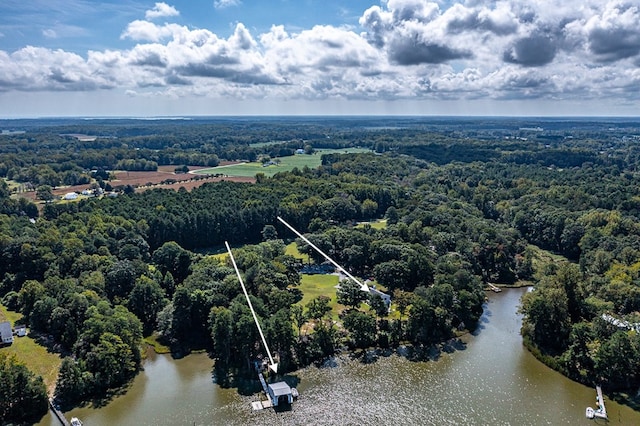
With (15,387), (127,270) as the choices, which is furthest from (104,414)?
(127,270)

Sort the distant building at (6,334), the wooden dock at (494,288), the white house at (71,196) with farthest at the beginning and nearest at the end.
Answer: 1. the white house at (71,196)
2. the wooden dock at (494,288)
3. the distant building at (6,334)

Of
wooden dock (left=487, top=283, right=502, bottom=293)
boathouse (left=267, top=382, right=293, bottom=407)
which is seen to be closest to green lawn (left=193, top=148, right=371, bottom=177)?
wooden dock (left=487, top=283, right=502, bottom=293)

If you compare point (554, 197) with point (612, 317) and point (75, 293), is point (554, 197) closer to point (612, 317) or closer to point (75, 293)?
point (612, 317)

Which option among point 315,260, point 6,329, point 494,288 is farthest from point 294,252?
point 6,329

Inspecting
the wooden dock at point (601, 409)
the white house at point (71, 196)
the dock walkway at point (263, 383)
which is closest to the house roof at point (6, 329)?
the dock walkway at point (263, 383)

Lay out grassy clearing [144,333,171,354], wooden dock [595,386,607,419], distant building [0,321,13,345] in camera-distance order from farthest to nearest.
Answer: grassy clearing [144,333,171,354] < distant building [0,321,13,345] < wooden dock [595,386,607,419]

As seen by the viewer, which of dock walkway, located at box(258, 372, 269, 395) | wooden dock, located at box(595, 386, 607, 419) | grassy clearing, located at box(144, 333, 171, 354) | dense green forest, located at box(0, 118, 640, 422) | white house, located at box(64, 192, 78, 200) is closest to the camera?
wooden dock, located at box(595, 386, 607, 419)

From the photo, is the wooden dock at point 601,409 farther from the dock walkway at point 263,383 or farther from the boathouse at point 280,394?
the dock walkway at point 263,383

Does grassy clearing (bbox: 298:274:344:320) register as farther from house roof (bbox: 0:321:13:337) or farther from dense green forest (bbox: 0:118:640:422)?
house roof (bbox: 0:321:13:337)
